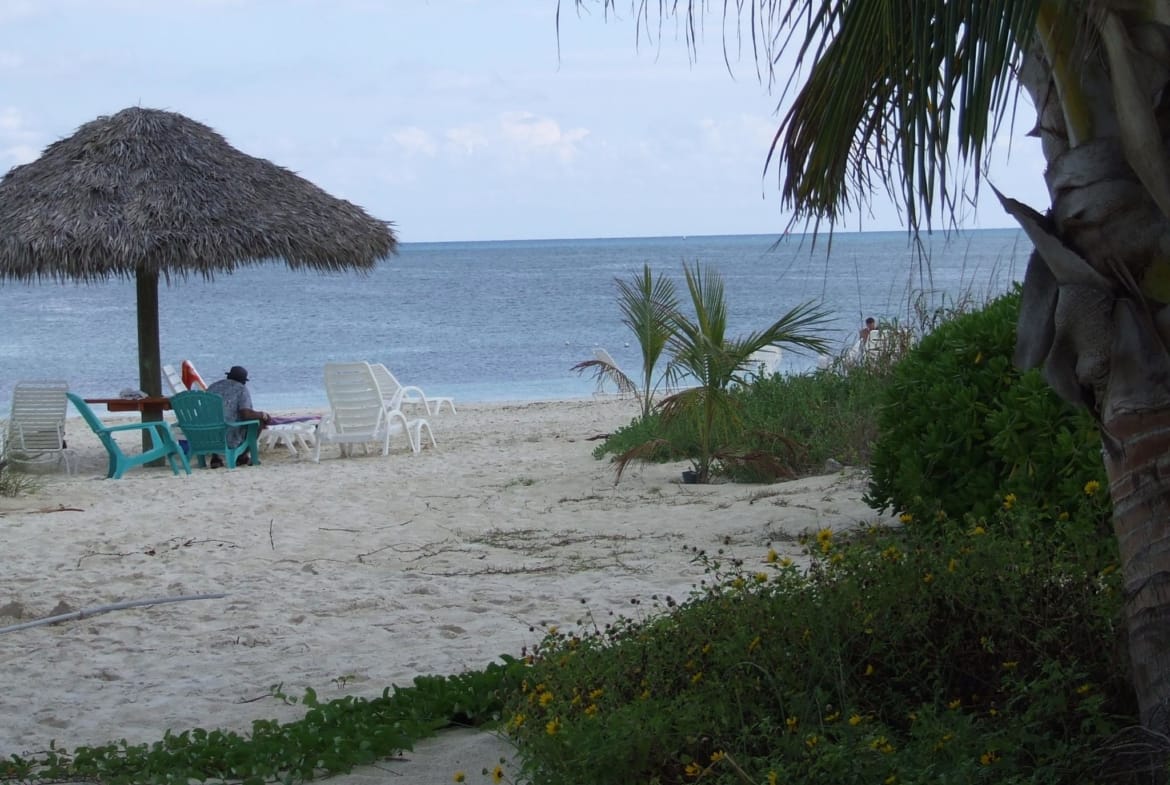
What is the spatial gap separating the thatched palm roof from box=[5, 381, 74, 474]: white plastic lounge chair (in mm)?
1397

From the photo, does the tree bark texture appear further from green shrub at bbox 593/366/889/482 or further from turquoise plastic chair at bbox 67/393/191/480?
turquoise plastic chair at bbox 67/393/191/480

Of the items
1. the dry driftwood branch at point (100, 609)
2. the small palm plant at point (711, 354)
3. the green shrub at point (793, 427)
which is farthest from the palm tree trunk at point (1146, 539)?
the green shrub at point (793, 427)

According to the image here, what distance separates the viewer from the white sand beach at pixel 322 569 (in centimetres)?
454

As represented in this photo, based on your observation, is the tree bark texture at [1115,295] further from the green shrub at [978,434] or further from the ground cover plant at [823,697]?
the green shrub at [978,434]

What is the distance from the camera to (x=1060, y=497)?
4.96 m

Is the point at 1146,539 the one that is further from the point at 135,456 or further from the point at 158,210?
the point at 158,210

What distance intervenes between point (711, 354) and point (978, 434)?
8.55 ft

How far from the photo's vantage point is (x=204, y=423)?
1102 cm

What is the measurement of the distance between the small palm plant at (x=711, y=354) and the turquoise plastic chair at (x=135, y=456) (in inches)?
178

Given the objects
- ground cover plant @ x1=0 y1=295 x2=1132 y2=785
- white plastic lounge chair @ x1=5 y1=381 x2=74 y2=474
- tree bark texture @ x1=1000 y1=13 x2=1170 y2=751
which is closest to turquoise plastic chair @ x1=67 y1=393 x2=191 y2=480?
white plastic lounge chair @ x1=5 y1=381 x2=74 y2=474

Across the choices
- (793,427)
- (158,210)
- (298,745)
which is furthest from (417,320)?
(298,745)

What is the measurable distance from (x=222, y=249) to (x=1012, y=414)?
355 inches

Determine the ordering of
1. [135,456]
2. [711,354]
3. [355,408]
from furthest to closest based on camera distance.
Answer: [355,408]
[135,456]
[711,354]

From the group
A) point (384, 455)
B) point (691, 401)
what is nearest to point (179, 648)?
point (691, 401)
